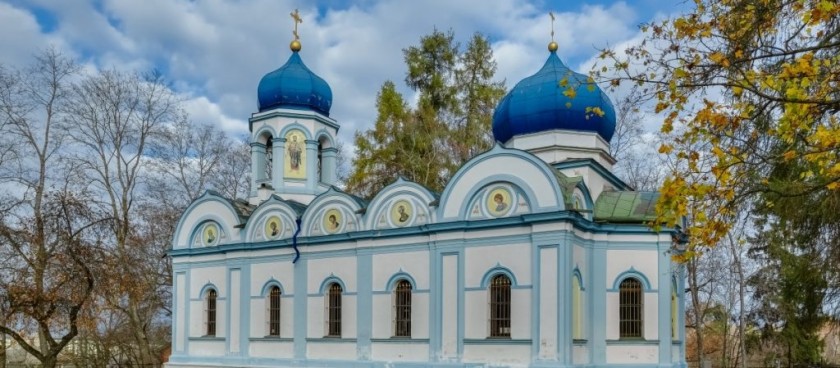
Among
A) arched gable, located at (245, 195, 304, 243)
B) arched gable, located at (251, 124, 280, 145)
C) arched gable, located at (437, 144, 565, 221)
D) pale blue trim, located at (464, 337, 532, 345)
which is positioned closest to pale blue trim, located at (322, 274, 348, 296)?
arched gable, located at (245, 195, 304, 243)

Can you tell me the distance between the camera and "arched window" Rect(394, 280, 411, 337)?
51.8 ft

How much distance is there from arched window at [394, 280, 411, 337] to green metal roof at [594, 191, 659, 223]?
13.2 feet

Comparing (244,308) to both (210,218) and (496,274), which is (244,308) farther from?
(496,274)

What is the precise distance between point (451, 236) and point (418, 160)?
12.8 metres

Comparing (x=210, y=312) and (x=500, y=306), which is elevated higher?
(x=500, y=306)

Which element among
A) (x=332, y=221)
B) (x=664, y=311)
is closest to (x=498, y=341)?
(x=664, y=311)

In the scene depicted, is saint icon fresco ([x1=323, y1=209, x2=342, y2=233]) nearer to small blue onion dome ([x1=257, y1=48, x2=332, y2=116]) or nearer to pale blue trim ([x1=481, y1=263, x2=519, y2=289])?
pale blue trim ([x1=481, y1=263, x2=519, y2=289])

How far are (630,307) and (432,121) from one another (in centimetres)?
1482

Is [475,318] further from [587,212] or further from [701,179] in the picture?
[701,179]

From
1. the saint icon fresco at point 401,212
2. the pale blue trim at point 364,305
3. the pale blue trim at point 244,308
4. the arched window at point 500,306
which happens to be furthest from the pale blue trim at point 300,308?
the arched window at point 500,306

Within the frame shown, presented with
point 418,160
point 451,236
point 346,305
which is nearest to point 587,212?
point 451,236

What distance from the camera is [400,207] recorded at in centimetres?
1605

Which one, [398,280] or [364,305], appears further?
[364,305]

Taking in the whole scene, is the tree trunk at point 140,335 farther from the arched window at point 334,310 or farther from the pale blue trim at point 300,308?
the arched window at point 334,310
